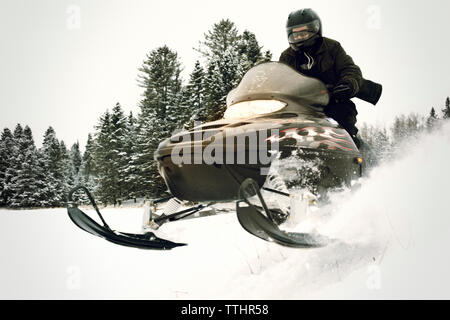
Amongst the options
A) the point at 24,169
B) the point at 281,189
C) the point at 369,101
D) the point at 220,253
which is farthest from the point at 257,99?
the point at 24,169

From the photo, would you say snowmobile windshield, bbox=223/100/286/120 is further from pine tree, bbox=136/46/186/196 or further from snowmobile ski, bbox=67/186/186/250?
pine tree, bbox=136/46/186/196

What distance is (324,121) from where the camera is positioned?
2.65m

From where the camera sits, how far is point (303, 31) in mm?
3102

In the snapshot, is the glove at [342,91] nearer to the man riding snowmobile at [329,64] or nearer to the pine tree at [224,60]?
the man riding snowmobile at [329,64]

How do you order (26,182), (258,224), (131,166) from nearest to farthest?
(258,224)
(131,166)
(26,182)

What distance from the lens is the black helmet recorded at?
307cm

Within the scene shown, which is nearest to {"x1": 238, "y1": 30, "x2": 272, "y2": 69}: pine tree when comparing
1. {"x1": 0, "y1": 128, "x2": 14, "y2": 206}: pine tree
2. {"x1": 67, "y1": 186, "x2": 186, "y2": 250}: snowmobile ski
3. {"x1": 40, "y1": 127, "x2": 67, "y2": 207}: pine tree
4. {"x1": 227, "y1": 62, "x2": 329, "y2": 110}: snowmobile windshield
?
{"x1": 227, "y1": 62, "x2": 329, "y2": 110}: snowmobile windshield

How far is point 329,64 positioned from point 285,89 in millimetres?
705

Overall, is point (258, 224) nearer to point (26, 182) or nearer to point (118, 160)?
point (118, 160)

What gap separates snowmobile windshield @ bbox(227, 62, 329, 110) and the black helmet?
1.59ft

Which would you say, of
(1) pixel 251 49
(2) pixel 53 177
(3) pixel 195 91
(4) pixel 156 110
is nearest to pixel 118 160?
(4) pixel 156 110

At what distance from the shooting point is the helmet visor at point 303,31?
3.08m

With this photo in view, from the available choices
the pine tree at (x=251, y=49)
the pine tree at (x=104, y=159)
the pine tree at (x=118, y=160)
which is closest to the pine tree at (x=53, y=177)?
the pine tree at (x=104, y=159)

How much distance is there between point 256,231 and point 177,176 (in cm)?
87
